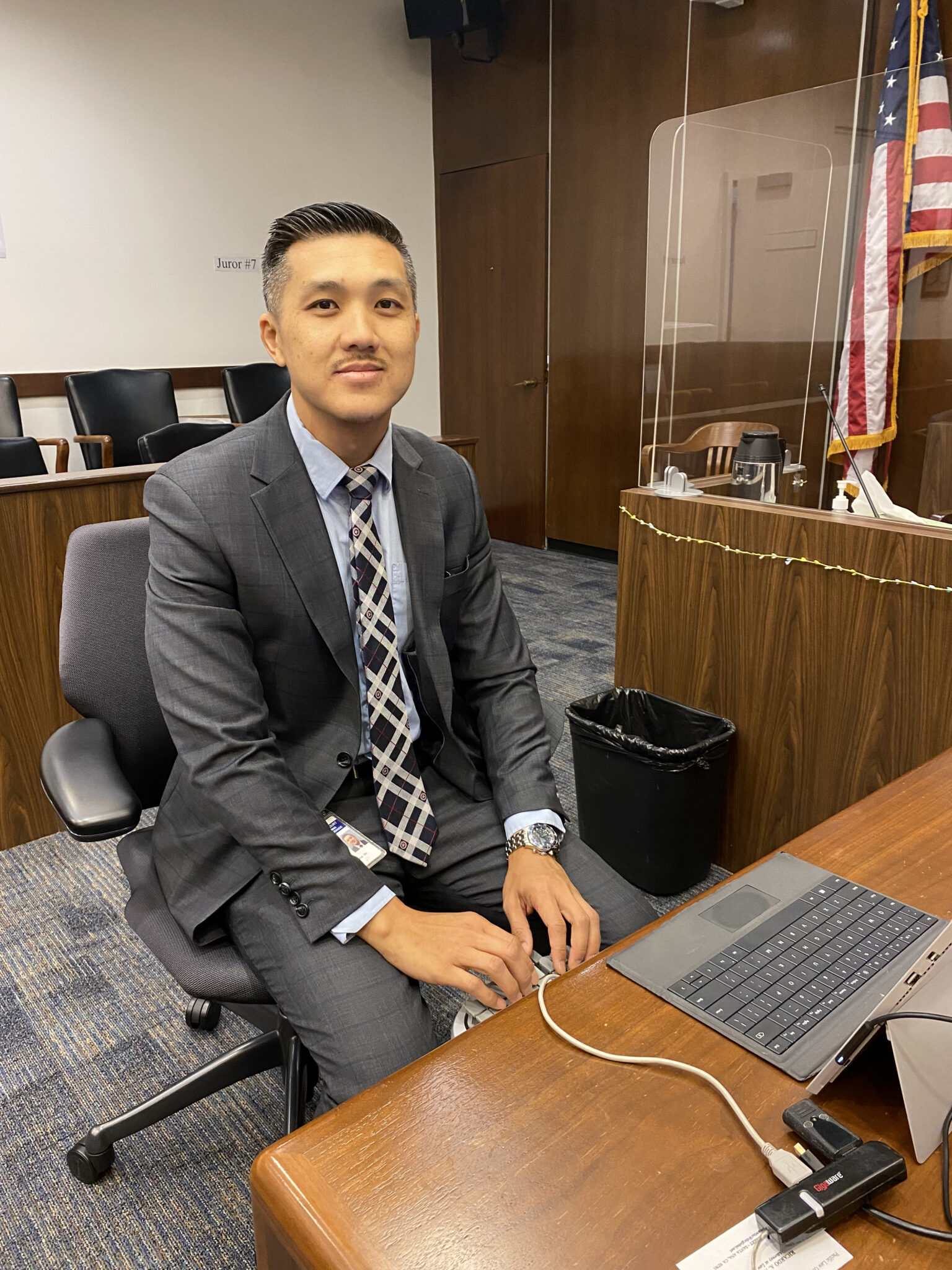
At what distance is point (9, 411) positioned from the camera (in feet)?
13.1

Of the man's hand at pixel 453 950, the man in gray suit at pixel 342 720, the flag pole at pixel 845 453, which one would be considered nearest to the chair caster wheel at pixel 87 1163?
the man in gray suit at pixel 342 720

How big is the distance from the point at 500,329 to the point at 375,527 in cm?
453

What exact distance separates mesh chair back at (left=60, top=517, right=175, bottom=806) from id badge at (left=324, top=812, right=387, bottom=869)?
0.32 meters

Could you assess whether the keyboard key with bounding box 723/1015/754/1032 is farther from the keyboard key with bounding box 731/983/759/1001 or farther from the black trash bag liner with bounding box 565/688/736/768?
the black trash bag liner with bounding box 565/688/736/768

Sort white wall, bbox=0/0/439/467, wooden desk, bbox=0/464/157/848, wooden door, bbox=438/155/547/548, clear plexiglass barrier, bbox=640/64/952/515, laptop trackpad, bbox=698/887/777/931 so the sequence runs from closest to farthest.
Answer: laptop trackpad, bbox=698/887/777/931, wooden desk, bbox=0/464/157/848, clear plexiglass barrier, bbox=640/64/952/515, white wall, bbox=0/0/439/467, wooden door, bbox=438/155/547/548

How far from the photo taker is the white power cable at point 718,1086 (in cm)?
57

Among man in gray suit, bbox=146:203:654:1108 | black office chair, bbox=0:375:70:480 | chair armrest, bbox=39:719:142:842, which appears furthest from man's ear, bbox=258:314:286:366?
black office chair, bbox=0:375:70:480

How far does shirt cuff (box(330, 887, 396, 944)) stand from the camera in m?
1.05

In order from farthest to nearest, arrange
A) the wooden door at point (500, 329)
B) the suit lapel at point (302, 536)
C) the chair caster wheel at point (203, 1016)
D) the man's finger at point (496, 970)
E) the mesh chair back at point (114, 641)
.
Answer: the wooden door at point (500, 329) < the chair caster wheel at point (203, 1016) < the mesh chair back at point (114, 641) < the suit lapel at point (302, 536) < the man's finger at point (496, 970)

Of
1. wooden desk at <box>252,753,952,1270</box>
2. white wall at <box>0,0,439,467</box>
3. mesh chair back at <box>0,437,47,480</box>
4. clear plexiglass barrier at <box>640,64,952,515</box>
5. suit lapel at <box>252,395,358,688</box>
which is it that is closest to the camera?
wooden desk at <box>252,753,952,1270</box>

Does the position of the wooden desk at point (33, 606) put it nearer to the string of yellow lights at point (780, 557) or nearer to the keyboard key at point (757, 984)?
the string of yellow lights at point (780, 557)

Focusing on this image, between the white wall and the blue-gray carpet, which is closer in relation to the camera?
the blue-gray carpet

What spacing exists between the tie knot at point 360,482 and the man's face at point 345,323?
0.08 metres

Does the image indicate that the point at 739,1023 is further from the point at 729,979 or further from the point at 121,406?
the point at 121,406
